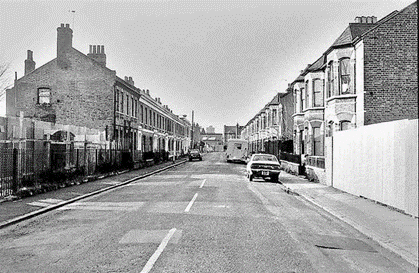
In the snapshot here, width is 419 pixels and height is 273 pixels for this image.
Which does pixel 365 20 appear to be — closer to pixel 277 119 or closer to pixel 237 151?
pixel 277 119

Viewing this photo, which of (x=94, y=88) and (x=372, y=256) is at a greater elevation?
(x=94, y=88)

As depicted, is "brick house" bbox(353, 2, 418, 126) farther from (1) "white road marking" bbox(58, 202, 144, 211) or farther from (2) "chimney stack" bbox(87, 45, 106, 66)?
(2) "chimney stack" bbox(87, 45, 106, 66)

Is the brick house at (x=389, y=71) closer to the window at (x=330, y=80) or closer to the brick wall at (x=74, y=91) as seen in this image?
Answer: the window at (x=330, y=80)

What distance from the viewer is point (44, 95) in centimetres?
3469

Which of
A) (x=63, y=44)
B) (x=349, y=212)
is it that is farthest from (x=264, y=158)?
(x=63, y=44)

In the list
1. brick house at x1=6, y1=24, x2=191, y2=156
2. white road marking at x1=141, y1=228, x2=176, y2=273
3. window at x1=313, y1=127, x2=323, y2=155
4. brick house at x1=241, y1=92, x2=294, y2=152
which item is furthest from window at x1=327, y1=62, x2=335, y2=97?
brick house at x1=6, y1=24, x2=191, y2=156

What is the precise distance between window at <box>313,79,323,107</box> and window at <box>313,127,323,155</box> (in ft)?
5.90

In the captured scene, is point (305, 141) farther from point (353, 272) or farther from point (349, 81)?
point (353, 272)

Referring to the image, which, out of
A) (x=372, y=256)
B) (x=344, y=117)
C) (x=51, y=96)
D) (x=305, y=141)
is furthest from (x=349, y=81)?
(x=51, y=96)

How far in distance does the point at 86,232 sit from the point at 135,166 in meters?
25.8

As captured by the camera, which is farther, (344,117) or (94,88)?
(94,88)

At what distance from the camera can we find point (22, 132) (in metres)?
21.9

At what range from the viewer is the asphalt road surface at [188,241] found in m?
6.69

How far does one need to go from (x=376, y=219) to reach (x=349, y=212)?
132cm
